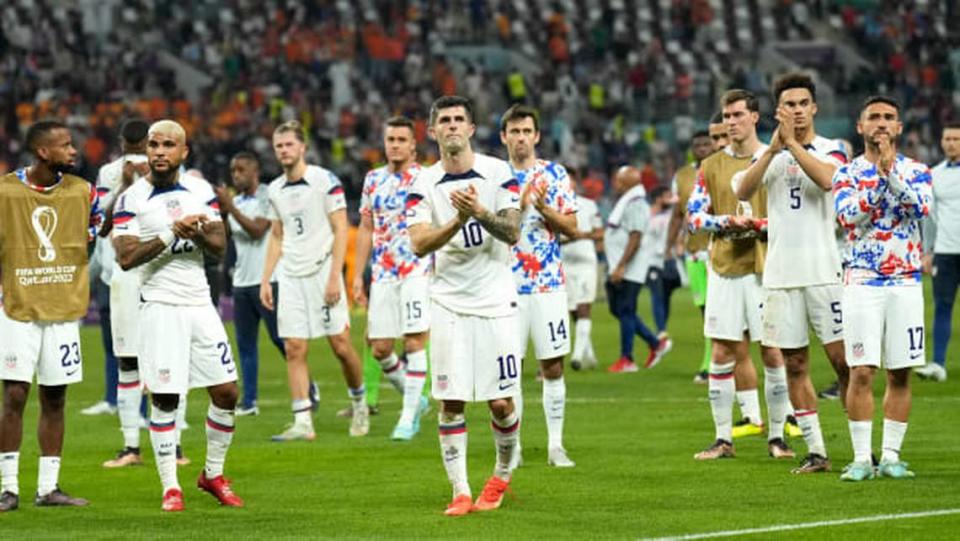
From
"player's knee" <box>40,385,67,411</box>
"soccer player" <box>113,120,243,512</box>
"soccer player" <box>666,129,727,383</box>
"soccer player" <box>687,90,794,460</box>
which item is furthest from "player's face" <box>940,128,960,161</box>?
"player's knee" <box>40,385,67,411</box>

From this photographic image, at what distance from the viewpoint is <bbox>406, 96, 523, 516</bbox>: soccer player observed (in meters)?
11.9

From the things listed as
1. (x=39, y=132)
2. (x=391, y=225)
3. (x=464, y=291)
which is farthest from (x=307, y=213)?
(x=464, y=291)

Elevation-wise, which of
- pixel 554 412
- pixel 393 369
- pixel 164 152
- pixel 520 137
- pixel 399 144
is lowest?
pixel 554 412

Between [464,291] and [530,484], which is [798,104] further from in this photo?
[530,484]

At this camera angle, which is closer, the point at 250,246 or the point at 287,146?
the point at 287,146

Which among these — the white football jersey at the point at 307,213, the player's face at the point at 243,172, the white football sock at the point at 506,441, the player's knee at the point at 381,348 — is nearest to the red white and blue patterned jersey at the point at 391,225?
the white football jersey at the point at 307,213

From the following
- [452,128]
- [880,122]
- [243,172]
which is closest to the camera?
[452,128]

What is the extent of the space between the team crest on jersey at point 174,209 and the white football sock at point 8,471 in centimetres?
185

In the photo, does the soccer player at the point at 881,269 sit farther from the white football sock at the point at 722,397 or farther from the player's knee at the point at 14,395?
the player's knee at the point at 14,395

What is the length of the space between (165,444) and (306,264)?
475 centimetres

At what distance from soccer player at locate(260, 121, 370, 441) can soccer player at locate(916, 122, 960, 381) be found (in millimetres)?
6491

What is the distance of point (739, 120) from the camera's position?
14.3 m

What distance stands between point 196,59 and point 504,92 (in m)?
7.68

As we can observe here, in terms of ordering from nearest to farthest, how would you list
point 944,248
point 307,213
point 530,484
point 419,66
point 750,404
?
A: point 530,484, point 750,404, point 307,213, point 944,248, point 419,66
